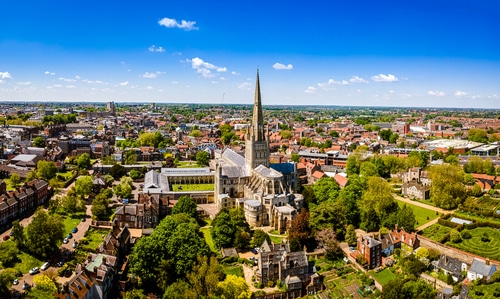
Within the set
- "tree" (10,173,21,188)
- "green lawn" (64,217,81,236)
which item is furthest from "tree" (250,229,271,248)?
"tree" (10,173,21,188)

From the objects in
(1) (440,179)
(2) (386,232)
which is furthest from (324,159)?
(2) (386,232)

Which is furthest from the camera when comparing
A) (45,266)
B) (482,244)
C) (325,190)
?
(325,190)

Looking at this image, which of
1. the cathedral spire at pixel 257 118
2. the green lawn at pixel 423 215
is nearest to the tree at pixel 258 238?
the cathedral spire at pixel 257 118

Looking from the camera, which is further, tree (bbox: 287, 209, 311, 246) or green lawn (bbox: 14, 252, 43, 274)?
tree (bbox: 287, 209, 311, 246)

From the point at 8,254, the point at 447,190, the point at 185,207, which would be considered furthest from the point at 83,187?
the point at 447,190

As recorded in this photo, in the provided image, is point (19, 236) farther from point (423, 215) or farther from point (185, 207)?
point (423, 215)

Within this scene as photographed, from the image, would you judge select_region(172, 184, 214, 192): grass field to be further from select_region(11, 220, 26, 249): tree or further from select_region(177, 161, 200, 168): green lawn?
select_region(11, 220, 26, 249): tree
